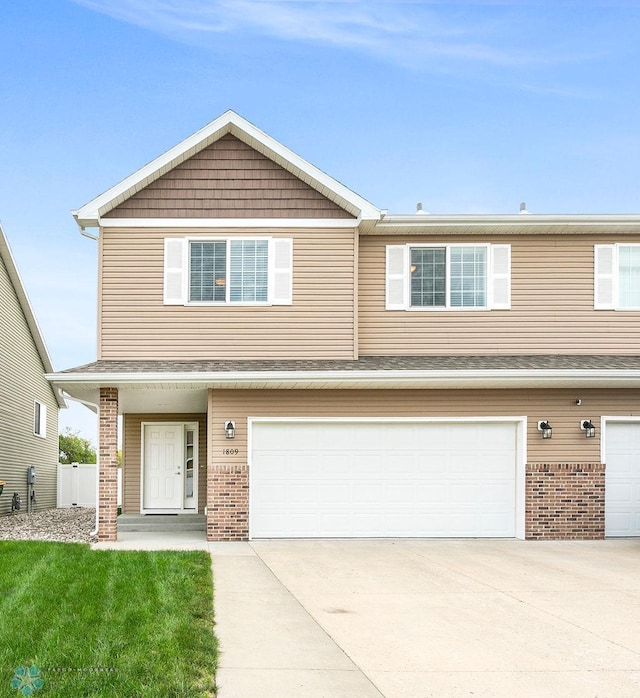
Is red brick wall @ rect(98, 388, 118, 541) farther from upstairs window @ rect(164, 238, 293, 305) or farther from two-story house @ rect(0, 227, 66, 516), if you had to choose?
two-story house @ rect(0, 227, 66, 516)

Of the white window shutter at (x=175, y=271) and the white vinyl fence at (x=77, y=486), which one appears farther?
the white vinyl fence at (x=77, y=486)

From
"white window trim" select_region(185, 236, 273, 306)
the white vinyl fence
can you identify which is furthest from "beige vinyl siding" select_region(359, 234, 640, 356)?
the white vinyl fence

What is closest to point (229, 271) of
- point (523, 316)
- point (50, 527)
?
point (523, 316)

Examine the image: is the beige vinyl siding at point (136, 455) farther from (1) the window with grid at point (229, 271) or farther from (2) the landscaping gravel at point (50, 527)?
(1) the window with grid at point (229, 271)

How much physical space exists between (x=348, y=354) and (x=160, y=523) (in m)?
4.96

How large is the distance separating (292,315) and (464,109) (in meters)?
14.6

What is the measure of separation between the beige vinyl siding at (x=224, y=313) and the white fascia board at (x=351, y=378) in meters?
1.02

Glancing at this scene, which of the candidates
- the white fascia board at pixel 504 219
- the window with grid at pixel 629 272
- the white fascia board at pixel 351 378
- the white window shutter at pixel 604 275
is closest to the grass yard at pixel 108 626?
the white fascia board at pixel 351 378

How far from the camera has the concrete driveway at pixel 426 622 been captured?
605 cm

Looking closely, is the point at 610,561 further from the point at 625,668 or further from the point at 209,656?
the point at 209,656

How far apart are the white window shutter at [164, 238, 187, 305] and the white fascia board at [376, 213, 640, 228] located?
3630 millimetres

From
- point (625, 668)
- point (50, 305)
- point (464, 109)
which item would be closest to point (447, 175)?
point (464, 109)

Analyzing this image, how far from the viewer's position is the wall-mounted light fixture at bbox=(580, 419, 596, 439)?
14.9 m

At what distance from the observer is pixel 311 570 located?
1123cm
